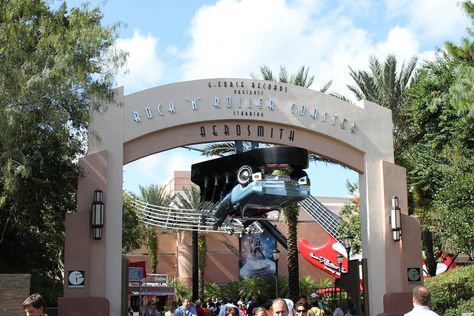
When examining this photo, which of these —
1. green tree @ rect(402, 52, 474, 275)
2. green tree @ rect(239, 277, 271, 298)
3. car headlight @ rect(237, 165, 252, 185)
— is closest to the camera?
car headlight @ rect(237, 165, 252, 185)

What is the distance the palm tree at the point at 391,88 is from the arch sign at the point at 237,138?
6274 mm

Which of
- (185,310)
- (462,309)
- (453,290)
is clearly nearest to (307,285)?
(453,290)

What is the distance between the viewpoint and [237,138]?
2264 centimetres

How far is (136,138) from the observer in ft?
70.9

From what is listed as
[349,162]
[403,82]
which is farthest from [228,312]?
[403,82]

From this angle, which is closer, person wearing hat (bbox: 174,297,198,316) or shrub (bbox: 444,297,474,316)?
person wearing hat (bbox: 174,297,198,316)

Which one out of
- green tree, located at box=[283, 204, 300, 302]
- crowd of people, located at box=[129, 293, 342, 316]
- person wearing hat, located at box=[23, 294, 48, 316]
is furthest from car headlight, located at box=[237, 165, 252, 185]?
person wearing hat, located at box=[23, 294, 48, 316]

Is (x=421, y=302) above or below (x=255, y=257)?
below

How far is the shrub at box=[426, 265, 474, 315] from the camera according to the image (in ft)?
80.6

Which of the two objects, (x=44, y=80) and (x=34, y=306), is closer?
(x=34, y=306)

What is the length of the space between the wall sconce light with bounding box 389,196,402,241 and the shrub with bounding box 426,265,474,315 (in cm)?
368

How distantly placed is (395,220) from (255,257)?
3207 cm

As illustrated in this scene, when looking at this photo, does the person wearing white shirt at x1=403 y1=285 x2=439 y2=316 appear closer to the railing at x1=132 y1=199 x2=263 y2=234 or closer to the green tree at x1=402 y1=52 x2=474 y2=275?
the green tree at x1=402 y1=52 x2=474 y2=275

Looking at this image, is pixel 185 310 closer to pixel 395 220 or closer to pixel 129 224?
pixel 395 220
